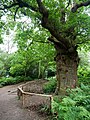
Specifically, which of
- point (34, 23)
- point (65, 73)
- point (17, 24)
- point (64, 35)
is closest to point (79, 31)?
point (64, 35)

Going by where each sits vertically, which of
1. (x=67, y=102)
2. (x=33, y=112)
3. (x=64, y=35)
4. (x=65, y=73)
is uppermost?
(x=64, y=35)

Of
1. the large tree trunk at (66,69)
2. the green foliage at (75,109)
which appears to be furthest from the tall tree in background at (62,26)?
the green foliage at (75,109)

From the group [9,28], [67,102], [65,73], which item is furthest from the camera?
[9,28]

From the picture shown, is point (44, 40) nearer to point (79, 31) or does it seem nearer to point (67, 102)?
point (79, 31)

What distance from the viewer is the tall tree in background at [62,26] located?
27.7 ft

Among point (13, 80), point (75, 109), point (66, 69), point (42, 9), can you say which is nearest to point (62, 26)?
point (42, 9)

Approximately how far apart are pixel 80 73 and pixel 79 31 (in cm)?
689

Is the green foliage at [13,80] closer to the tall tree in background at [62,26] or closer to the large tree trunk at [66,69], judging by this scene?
the tall tree in background at [62,26]

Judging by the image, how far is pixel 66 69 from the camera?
34.8ft

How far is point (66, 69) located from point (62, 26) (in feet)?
9.18

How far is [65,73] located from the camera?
10.6 metres

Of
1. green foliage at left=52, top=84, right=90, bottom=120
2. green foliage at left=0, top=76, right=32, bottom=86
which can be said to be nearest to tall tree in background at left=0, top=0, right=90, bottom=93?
green foliage at left=52, top=84, right=90, bottom=120

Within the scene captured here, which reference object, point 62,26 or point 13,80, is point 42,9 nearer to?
point 62,26

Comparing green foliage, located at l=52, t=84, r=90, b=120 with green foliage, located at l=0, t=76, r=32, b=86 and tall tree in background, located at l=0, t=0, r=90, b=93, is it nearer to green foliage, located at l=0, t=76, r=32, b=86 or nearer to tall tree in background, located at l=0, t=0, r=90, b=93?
tall tree in background, located at l=0, t=0, r=90, b=93
